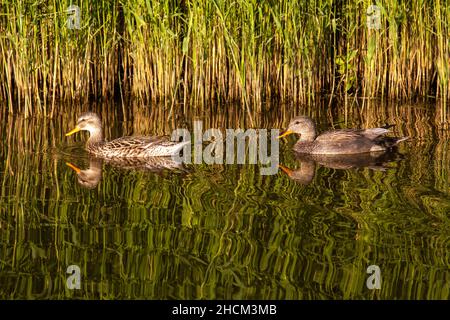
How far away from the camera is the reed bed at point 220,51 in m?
10.2

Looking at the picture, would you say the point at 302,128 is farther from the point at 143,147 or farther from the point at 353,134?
the point at 143,147

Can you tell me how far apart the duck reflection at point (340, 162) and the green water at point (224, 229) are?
0.29ft

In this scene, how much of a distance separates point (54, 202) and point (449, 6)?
5525 millimetres

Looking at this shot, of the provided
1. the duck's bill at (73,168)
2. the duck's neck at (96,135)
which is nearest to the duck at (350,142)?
the duck's neck at (96,135)

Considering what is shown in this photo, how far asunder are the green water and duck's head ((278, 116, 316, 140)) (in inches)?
24.0

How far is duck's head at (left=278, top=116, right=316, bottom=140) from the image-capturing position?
898 cm

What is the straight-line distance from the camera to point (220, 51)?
1074 centimetres

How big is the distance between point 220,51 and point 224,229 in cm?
505

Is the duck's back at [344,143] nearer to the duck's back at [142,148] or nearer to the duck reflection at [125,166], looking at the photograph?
the duck's back at [142,148]

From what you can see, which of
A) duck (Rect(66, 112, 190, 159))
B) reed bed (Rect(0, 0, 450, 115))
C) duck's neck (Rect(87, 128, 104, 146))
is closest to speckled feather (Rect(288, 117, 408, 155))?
duck (Rect(66, 112, 190, 159))

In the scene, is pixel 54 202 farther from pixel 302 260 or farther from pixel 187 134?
pixel 187 134

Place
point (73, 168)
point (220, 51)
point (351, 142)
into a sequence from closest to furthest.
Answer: point (73, 168) < point (351, 142) < point (220, 51)

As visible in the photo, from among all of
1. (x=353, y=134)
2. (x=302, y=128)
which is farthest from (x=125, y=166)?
(x=353, y=134)

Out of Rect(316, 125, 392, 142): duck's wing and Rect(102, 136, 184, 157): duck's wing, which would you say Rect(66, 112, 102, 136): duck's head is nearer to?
Rect(102, 136, 184, 157): duck's wing
